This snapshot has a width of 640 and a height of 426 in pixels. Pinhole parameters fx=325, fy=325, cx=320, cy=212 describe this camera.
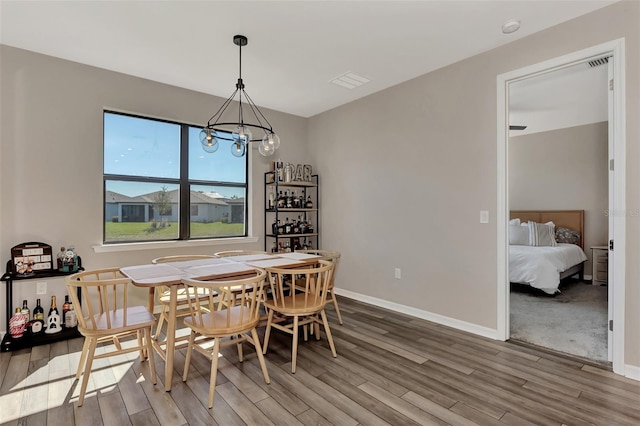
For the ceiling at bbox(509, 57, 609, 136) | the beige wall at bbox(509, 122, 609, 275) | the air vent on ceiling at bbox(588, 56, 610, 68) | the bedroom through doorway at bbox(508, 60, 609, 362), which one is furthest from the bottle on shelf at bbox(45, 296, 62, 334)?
the beige wall at bbox(509, 122, 609, 275)

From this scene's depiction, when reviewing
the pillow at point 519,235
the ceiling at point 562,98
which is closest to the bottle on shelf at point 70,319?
the ceiling at point 562,98

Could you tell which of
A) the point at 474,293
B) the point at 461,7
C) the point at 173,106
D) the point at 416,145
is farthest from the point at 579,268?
the point at 173,106

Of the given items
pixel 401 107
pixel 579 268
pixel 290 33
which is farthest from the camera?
pixel 579 268

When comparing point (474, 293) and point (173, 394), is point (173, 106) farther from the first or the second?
point (474, 293)

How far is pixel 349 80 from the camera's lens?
3.81 meters

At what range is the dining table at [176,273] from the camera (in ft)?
7.15

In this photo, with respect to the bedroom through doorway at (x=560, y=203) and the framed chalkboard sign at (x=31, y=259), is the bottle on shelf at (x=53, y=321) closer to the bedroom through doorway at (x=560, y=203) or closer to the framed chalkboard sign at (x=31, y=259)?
the framed chalkboard sign at (x=31, y=259)

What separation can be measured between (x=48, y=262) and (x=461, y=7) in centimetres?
422

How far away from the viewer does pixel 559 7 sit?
2.43 metres

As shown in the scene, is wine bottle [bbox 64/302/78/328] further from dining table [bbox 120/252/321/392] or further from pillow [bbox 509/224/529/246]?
pillow [bbox 509/224/529/246]

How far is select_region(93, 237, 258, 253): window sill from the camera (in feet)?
11.5

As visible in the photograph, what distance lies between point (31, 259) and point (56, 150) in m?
1.08

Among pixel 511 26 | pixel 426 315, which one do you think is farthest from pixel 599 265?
pixel 511 26

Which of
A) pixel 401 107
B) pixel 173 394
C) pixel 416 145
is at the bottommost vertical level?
pixel 173 394
